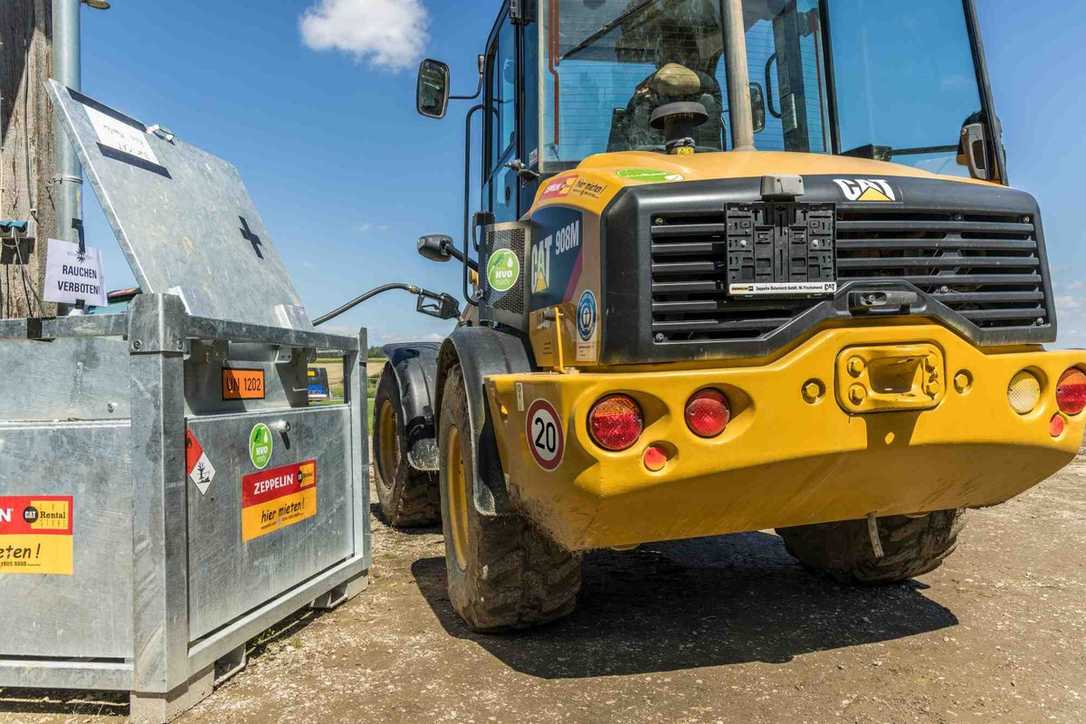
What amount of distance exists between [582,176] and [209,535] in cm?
184

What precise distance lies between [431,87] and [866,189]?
2.70m

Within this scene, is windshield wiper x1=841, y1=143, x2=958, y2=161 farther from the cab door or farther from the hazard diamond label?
the hazard diamond label

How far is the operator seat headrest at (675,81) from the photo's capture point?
137 inches

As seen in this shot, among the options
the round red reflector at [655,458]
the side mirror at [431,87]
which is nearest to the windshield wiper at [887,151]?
the round red reflector at [655,458]

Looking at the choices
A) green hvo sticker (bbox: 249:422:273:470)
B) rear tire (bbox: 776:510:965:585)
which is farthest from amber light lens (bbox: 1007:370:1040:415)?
green hvo sticker (bbox: 249:422:273:470)

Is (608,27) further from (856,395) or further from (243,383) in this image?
(243,383)

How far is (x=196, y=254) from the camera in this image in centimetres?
348

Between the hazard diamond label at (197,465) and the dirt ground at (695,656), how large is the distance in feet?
2.46

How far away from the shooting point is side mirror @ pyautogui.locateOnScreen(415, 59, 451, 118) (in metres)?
4.43

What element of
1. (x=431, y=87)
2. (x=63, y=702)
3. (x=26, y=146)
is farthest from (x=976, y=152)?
(x=26, y=146)

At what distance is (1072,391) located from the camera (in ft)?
9.08

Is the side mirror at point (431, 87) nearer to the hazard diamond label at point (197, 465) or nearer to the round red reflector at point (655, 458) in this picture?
the hazard diamond label at point (197, 465)

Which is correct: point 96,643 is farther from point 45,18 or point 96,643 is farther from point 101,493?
point 45,18

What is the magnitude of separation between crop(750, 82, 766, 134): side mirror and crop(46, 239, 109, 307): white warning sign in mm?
2993
